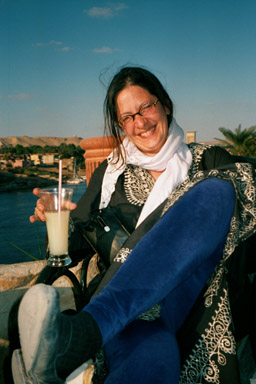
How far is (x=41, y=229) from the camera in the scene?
18625 mm

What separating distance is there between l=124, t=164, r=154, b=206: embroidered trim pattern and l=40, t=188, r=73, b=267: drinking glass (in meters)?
0.45

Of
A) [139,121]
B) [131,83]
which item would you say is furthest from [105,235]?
[131,83]

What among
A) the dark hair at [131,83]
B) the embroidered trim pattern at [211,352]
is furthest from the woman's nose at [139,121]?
the embroidered trim pattern at [211,352]

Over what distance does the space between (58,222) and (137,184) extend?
23.4 inches

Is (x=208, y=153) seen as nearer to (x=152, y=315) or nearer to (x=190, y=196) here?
(x=190, y=196)

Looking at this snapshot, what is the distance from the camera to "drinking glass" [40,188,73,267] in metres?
1.34

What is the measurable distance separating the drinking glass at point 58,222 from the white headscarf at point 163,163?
1.37 ft

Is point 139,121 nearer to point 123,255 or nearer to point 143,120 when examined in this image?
point 143,120

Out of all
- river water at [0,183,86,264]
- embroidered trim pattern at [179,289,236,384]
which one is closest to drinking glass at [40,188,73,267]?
embroidered trim pattern at [179,289,236,384]

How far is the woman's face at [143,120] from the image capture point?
72.0 inches

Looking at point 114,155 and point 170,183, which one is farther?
point 114,155

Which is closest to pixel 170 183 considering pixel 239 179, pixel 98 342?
pixel 239 179

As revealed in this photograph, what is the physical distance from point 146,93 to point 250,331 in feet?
4.18

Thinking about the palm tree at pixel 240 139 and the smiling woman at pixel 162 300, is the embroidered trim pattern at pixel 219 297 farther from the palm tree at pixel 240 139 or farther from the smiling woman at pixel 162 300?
the palm tree at pixel 240 139
